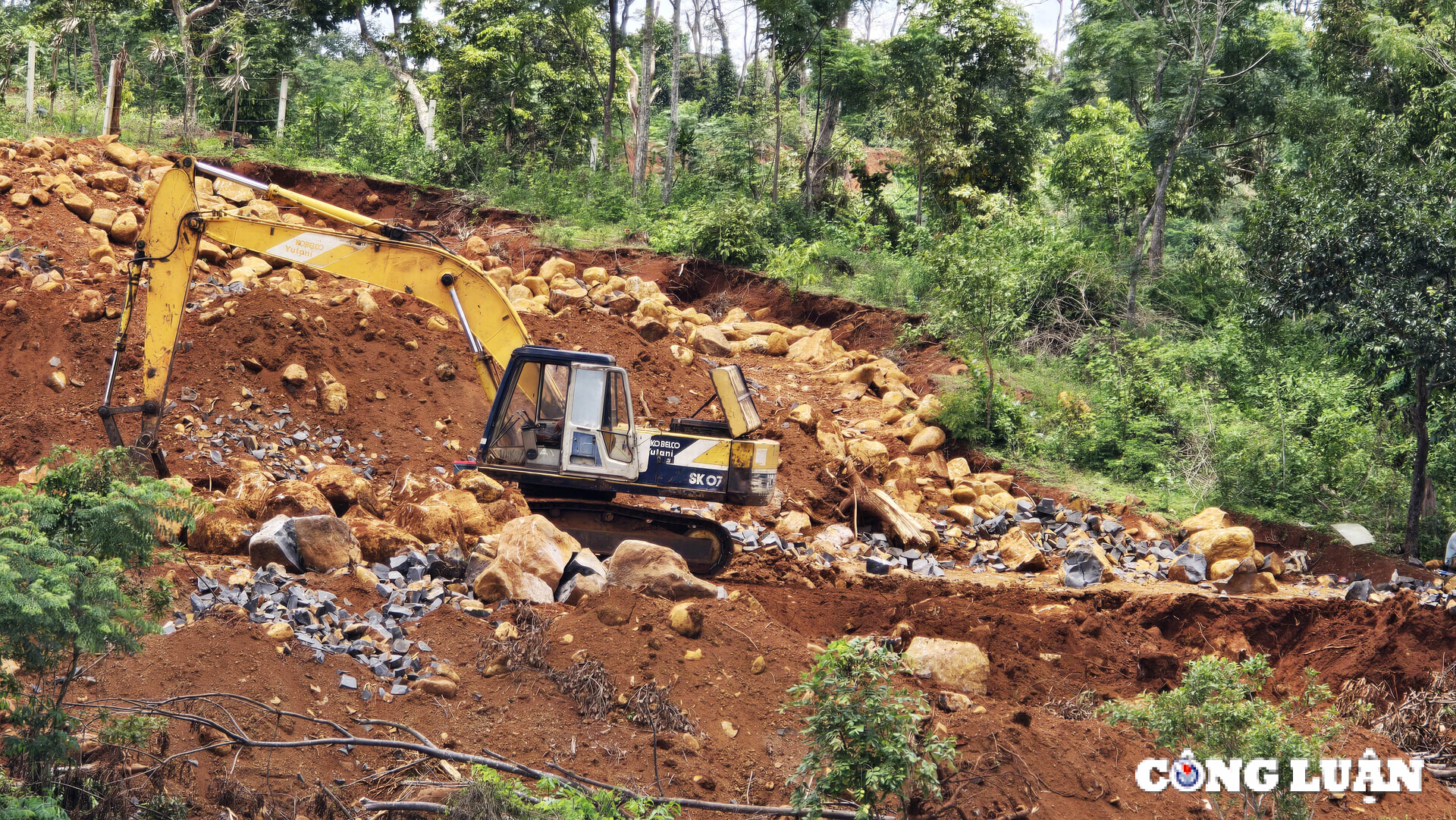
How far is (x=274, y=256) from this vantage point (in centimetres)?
936

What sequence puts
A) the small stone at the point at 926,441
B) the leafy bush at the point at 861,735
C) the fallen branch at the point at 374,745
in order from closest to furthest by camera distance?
the leafy bush at the point at 861,735, the fallen branch at the point at 374,745, the small stone at the point at 926,441

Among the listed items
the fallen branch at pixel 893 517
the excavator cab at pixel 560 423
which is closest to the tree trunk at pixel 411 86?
the fallen branch at pixel 893 517

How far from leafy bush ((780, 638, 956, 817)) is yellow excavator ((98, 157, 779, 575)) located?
4.17 m

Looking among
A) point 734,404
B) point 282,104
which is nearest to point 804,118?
point 282,104

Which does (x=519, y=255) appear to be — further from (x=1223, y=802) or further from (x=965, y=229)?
(x=1223, y=802)

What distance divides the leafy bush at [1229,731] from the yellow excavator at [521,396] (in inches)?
182

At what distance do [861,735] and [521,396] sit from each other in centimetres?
504

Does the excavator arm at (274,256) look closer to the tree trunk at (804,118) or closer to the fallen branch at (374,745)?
the fallen branch at (374,745)

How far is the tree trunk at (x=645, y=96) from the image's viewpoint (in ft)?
72.5

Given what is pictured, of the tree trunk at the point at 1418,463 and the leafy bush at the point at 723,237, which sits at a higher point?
the leafy bush at the point at 723,237

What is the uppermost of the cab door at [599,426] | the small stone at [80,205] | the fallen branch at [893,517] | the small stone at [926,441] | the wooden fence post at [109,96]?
the wooden fence post at [109,96]

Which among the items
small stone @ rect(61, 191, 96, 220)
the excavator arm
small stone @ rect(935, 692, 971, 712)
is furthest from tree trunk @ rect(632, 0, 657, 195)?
small stone @ rect(935, 692, 971, 712)

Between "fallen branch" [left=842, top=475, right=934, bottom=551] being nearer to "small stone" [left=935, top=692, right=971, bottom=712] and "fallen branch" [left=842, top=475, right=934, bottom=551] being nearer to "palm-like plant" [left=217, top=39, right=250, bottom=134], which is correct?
"small stone" [left=935, top=692, right=971, bottom=712]

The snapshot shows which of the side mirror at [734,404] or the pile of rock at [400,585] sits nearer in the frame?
the pile of rock at [400,585]
